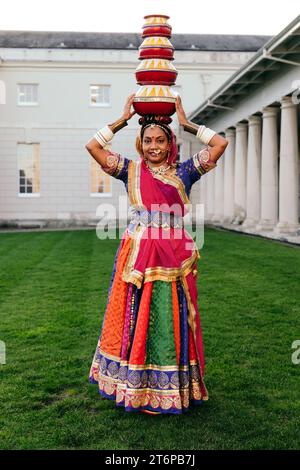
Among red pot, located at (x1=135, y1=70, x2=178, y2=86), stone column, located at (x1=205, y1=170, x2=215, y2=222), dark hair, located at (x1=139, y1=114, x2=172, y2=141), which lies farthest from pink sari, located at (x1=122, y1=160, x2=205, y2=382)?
stone column, located at (x1=205, y1=170, x2=215, y2=222)

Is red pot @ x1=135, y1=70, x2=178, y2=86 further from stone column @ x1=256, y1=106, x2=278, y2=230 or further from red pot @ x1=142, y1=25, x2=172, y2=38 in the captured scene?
stone column @ x1=256, y1=106, x2=278, y2=230

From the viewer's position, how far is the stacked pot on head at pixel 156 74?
480 cm

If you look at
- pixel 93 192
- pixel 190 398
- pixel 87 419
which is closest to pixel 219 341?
pixel 190 398

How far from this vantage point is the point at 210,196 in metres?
34.3

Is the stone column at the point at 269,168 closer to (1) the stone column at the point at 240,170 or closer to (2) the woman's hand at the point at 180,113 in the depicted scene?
(1) the stone column at the point at 240,170

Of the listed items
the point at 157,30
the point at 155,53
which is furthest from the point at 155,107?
the point at 157,30

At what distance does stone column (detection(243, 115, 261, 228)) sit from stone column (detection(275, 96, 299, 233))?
4394 millimetres

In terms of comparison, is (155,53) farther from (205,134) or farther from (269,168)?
(269,168)

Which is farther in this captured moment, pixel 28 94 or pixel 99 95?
pixel 99 95

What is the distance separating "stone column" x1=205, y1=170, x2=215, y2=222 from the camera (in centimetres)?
3372

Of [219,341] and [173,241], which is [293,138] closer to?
[219,341]

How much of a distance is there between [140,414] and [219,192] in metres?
28.0

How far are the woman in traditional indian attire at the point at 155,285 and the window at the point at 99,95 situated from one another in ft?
99.7

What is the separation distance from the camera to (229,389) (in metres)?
5.50
